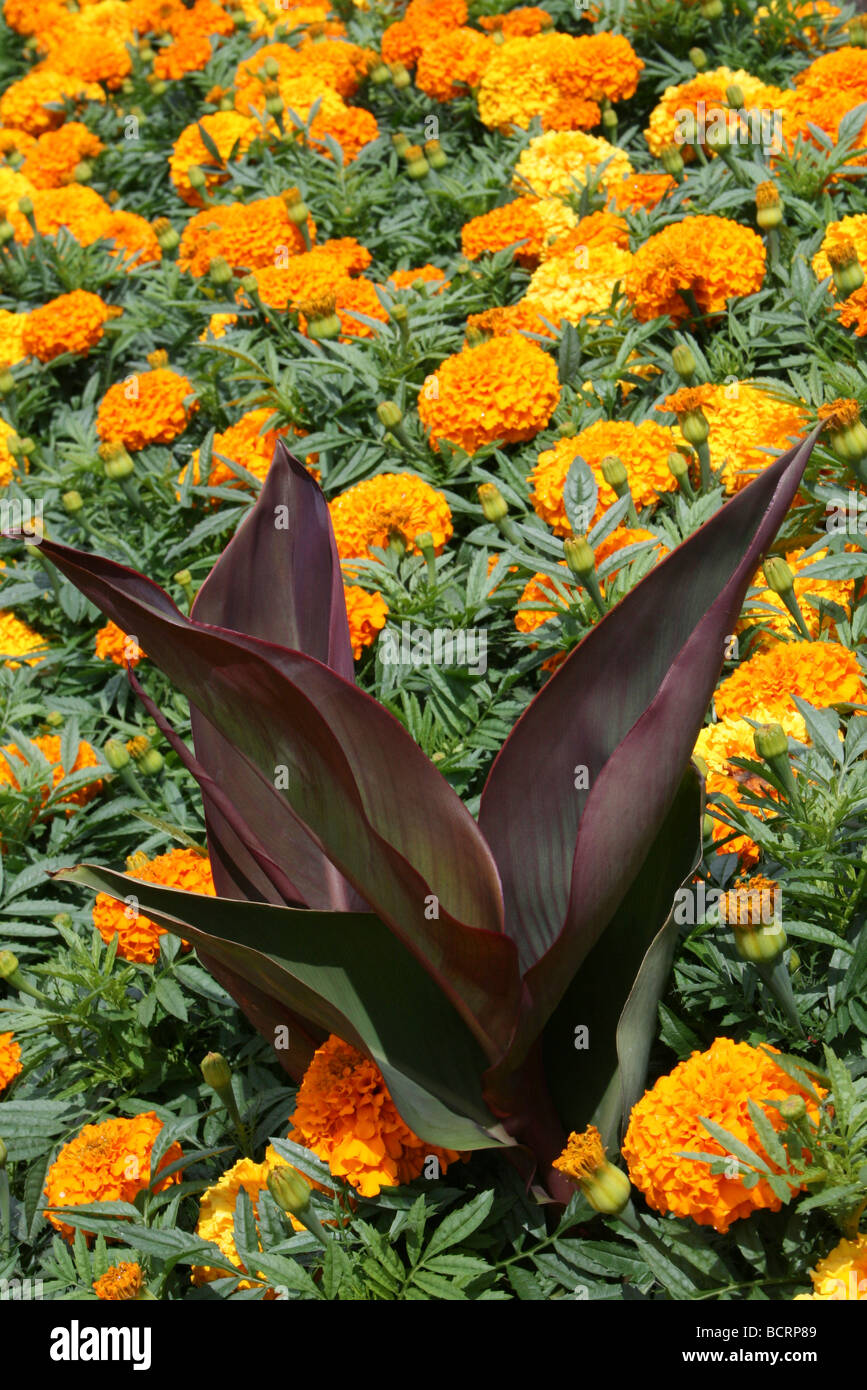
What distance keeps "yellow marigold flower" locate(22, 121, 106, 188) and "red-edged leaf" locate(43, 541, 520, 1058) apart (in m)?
3.19

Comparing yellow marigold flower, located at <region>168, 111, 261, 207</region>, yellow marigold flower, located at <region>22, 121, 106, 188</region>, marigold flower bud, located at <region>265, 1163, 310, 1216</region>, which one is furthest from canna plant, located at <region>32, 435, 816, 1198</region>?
yellow marigold flower, located at <region>22, 121, 106, 188</region>

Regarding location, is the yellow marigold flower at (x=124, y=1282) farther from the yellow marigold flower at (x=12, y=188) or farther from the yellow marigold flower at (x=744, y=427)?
the yellow marigold flower at (x=12, y=188)

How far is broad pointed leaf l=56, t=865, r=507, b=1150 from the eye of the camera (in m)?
1.26

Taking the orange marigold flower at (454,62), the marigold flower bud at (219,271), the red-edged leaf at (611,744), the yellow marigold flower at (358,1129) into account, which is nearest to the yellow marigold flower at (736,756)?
the red-edged leaf at (611,744)

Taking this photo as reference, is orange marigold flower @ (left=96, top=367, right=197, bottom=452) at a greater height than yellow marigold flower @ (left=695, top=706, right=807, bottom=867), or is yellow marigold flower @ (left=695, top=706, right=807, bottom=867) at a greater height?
orange marigold flower @ (left=96, top=367, right=197, bottom=452)

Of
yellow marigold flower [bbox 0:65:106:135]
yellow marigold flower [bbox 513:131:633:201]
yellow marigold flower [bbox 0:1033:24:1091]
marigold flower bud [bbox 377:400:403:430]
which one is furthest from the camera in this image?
yellow marigold flower [bbox 0:65:106:135]

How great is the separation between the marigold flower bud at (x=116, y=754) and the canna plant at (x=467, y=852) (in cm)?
53

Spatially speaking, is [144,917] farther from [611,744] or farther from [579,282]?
[579,282]

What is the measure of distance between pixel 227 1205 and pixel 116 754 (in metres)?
0.75

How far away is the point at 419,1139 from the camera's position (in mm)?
1371

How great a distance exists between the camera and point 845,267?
1951 mm

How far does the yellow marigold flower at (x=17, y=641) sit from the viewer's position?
2.59m

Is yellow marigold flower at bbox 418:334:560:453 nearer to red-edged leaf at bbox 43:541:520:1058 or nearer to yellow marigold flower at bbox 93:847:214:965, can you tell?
yellow marigold flower at bbox 93:847:214:965
